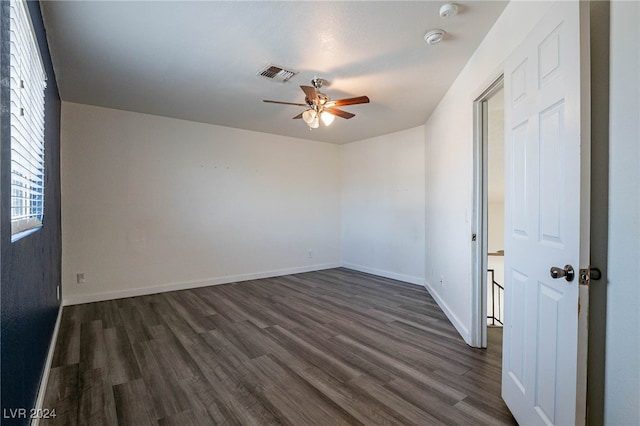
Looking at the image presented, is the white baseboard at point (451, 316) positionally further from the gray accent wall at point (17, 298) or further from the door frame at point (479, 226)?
the gray accent wall at point (17, 298)

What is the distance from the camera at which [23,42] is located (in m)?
1.58

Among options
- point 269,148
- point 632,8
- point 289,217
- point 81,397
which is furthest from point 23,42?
point 289,217

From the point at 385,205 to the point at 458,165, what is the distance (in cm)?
244

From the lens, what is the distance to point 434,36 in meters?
2.26

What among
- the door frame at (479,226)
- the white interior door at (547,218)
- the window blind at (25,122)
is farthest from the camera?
the door frame at (479,226)

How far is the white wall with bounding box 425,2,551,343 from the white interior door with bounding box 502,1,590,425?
15.7 inches

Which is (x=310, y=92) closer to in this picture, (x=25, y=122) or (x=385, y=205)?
(x=25, y=122)

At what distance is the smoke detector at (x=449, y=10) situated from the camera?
1930mm

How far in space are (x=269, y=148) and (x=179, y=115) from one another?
158cm

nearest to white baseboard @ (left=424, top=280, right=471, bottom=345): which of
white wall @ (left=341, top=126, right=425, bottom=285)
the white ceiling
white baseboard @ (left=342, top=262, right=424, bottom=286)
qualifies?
white baseboard @ (left=342, top=262, right=424, bottom=286)

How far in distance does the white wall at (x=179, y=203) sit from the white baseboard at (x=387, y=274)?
53 centimetres

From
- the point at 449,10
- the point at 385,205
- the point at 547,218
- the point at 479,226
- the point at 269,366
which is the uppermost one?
the point at 449,10

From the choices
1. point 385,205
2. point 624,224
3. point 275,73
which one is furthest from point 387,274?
point 624,224

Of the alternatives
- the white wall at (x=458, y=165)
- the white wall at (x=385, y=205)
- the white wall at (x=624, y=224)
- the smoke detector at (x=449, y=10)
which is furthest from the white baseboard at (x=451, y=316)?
the smoke detector at (x=449, y=10)
